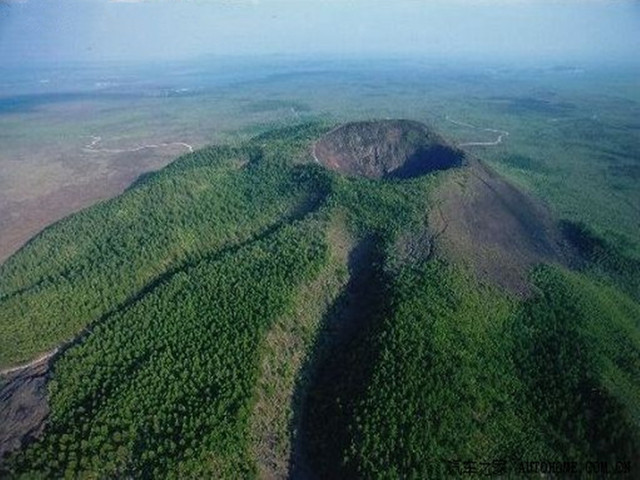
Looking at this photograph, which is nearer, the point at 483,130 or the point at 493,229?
the point at 493,229

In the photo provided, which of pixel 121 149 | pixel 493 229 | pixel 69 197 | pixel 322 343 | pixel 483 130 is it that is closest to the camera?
Result: pixel 322 343

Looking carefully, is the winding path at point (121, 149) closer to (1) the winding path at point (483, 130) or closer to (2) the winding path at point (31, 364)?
(1) the winding path at point (483, 130)

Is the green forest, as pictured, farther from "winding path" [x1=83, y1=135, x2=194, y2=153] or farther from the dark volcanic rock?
"winding path" [x1=83, y1=135, x2=194, y2=153]

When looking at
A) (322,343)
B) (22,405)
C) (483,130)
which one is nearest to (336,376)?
(322,343)

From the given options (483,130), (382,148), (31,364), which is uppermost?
(382,148)

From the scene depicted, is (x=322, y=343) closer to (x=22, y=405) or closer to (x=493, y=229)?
(x=22, y=405)

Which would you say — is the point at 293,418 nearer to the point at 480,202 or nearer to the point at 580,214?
the point at 480,202
